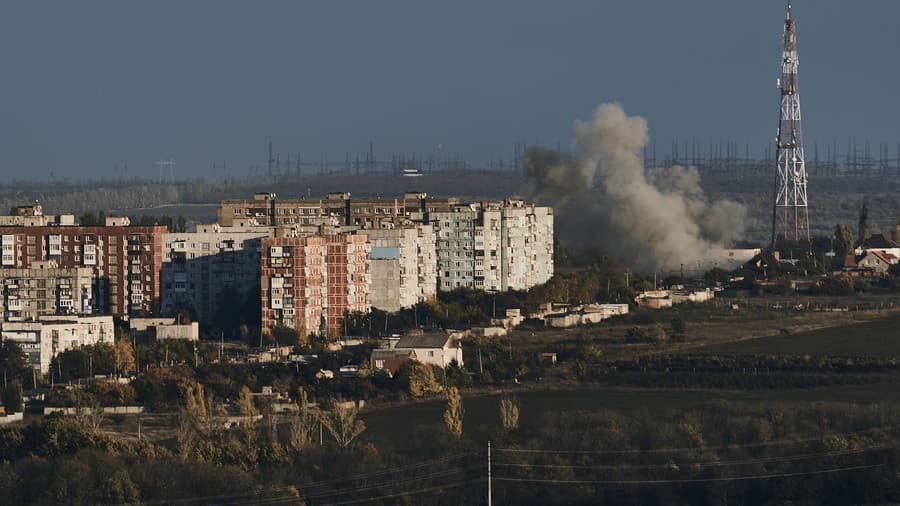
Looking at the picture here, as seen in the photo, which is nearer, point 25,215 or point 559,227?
point 25,215

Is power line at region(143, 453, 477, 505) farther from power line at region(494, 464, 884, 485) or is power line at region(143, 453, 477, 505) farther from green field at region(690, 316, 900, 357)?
green field at region(690, 316, 900, 357)

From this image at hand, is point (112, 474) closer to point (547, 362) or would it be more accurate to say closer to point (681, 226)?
point (547, 362)

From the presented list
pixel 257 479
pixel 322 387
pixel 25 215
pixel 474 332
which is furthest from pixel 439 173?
pixel 257 479

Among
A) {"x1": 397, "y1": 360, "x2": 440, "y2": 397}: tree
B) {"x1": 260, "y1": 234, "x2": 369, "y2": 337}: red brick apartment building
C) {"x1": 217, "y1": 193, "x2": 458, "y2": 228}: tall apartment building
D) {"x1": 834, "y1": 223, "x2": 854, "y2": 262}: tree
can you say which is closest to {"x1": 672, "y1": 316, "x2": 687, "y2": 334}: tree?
{"x1": 260, "y1": 234, "x2": 369, "y2": 337}: red brick apartment building

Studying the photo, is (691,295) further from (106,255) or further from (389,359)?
(389,359)

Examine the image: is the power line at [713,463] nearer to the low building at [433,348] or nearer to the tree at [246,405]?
the tree at [246,405]

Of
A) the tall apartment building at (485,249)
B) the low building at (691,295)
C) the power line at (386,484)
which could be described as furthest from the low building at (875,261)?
the power line at (386,484)

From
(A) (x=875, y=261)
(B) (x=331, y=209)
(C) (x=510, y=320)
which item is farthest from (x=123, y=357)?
(A) (x=875, y=261)
